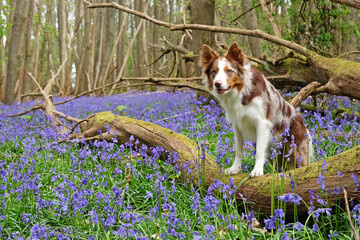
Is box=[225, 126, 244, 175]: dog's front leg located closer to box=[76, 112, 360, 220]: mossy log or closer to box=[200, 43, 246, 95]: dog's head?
box=[76, 112, 360, 220]: mossy log

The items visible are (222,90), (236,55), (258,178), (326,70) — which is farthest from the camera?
(326,70)

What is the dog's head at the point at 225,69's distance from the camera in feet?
13.1

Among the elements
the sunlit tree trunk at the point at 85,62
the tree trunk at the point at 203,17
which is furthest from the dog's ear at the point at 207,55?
the sunlit tree trunk at the point at 85,62

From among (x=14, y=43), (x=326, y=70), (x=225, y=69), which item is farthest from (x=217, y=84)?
(x=14, y=43)

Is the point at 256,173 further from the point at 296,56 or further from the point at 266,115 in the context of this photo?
the point at 296,56

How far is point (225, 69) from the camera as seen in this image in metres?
4.07

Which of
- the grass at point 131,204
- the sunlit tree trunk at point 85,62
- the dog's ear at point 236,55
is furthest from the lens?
the sunlit tree trunk at point 85,62

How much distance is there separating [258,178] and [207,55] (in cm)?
167

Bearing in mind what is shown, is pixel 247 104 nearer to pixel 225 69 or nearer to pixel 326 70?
pixel 225 69

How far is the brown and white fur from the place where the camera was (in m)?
4.04

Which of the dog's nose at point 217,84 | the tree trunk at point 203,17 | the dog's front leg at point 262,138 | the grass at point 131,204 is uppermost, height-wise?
the tree trunk at point 203,17

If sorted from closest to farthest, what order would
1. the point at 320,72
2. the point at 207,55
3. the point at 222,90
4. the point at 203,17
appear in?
1. the point at 222,90
2. the point at 207,55
3. the point at 320,72
4. the point at 203,17

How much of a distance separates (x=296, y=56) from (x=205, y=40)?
7.86 feet

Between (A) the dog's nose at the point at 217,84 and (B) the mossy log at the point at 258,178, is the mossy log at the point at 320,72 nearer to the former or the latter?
(A) the dog's nose at the point at 217,84
